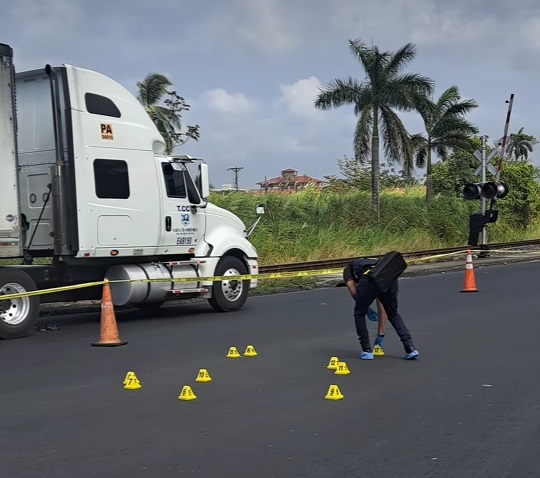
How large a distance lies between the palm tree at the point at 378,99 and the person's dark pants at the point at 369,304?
24289mm

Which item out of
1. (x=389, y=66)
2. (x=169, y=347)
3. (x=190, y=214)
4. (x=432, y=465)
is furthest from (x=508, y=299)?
(x=389, y=66)

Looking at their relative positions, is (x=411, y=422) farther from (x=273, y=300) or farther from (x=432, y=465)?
(x=273, y=300)

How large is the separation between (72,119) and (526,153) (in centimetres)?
8681

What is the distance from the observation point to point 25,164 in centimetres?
1237

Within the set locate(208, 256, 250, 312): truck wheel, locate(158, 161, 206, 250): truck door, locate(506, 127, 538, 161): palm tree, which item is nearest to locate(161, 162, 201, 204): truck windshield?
locate(158, 161, 206, 250): truck door

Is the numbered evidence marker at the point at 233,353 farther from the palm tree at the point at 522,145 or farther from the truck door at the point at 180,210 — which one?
the palm tree at the point at 522,145

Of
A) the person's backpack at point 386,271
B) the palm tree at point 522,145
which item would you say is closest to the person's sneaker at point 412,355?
the person's backpack at point 386,271

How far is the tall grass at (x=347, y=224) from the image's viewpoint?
88.3 ft

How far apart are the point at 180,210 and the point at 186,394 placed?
6.69m

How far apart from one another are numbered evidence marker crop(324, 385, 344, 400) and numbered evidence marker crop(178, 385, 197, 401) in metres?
1.25

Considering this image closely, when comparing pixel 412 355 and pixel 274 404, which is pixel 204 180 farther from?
pixel 274 404

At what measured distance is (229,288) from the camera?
46.2ft

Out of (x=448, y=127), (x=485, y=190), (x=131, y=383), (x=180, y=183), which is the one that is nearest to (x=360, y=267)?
(x=131, y=383)

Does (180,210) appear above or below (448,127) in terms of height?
below
